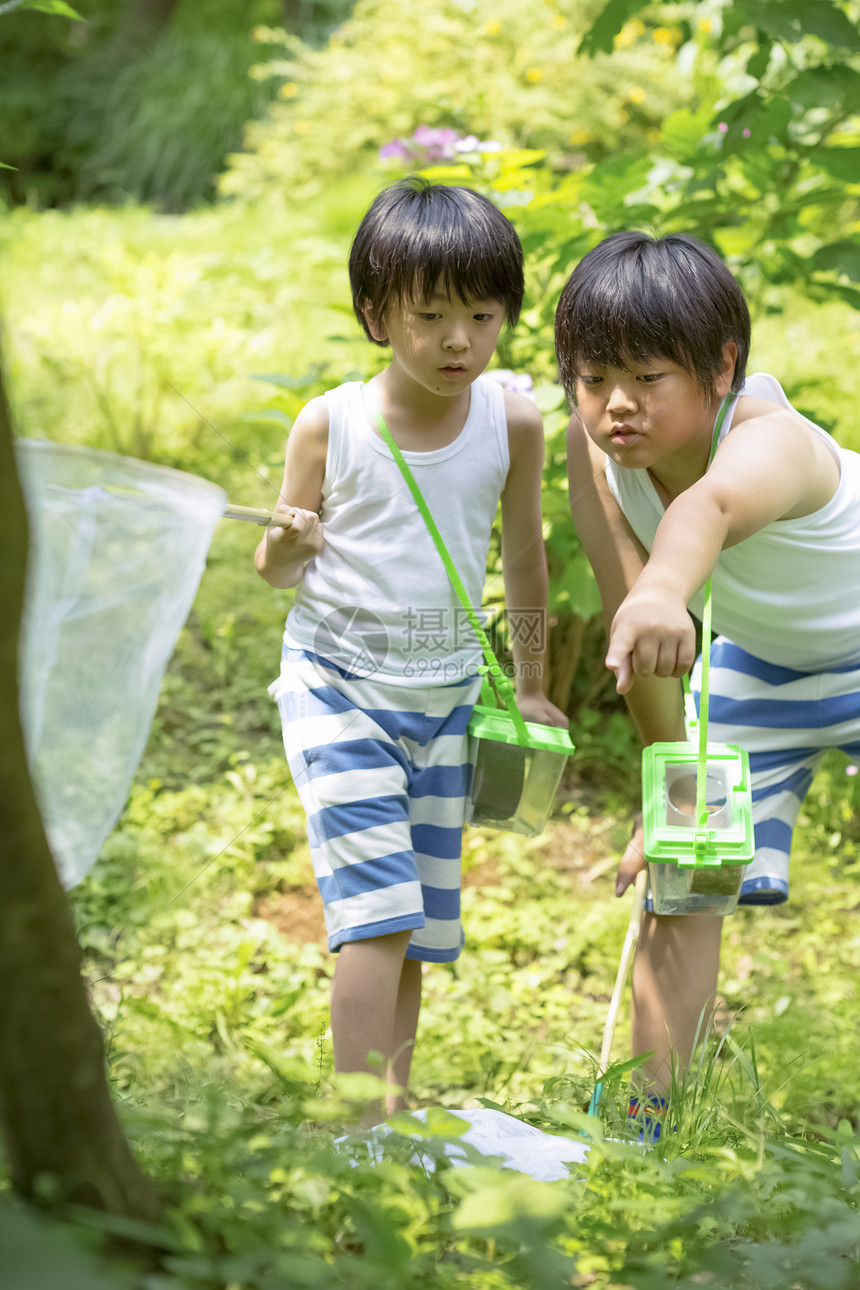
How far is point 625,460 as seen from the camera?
151 cm

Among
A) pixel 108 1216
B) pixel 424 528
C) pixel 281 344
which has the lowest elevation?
pixel 108 1216

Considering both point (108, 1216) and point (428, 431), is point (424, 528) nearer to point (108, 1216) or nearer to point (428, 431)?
point (428, 431)

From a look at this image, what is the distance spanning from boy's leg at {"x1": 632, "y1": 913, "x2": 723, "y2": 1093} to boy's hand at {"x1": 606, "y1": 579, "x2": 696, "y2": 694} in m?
0.77

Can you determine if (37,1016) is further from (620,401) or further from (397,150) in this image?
(397,150)

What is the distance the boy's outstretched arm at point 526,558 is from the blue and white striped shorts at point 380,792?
0.17 metres

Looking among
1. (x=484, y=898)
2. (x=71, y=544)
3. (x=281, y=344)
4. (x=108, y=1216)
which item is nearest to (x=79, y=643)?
(x=71, y=544)

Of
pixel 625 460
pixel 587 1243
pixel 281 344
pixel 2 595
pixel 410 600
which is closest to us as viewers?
pixel 2 595

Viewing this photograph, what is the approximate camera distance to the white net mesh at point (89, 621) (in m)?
1.03

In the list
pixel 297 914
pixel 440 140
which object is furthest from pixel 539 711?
pixel 440 140

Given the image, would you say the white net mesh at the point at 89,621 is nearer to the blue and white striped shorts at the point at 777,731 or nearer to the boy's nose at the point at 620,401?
the boy's nose at the point at 620,401

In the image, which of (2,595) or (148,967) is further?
(148,967)

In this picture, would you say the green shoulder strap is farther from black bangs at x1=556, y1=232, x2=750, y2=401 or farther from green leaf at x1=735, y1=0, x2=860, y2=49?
green leaf at x1=735, y1=0, x2=860, y2=49

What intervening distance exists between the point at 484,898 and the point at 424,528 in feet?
3.79

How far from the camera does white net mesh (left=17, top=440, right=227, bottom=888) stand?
1.03m
